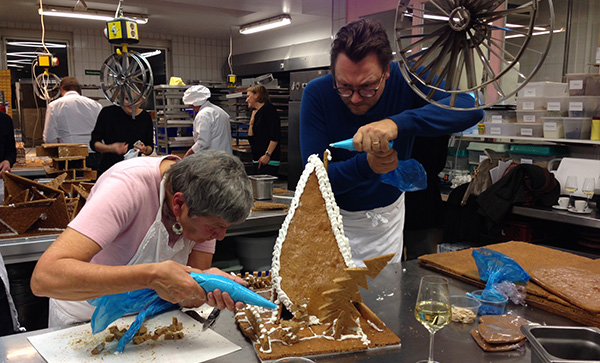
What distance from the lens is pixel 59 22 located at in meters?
9.12

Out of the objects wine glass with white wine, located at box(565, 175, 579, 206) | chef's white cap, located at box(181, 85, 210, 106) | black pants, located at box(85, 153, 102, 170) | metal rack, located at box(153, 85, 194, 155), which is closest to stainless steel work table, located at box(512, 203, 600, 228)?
wine glass with white wine, located at box(565, 175, 579, 206)

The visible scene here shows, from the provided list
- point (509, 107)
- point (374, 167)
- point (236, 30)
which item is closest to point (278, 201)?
point (374, 167)

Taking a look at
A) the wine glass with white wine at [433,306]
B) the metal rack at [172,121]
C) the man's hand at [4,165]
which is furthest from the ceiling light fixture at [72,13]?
the wine glass with white wine at [433,306]

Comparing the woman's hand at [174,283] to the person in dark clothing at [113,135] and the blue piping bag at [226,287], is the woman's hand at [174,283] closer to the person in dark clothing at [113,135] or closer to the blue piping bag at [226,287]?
the blue piping bag at [226,287]

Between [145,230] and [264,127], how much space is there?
5064 mm

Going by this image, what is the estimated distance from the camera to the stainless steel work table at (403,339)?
1.32m

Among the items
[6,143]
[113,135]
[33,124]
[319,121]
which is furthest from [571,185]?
[33,124]

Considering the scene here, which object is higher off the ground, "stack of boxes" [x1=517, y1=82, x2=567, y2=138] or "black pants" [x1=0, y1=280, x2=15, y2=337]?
"stack of boxes" [x1=517, y1=82, x2=567, y2=138]

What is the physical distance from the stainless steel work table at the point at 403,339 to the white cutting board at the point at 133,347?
0.03 meters

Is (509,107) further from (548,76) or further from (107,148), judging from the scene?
(107,148)

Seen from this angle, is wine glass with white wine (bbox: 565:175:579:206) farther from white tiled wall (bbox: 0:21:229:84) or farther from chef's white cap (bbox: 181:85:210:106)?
white tiled wall (bbox: 0:21:229:84)

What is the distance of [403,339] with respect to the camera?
1433 millimetres

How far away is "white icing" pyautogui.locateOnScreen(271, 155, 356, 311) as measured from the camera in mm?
1520

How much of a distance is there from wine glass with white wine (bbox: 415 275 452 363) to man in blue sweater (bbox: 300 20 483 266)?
1.85 ft
